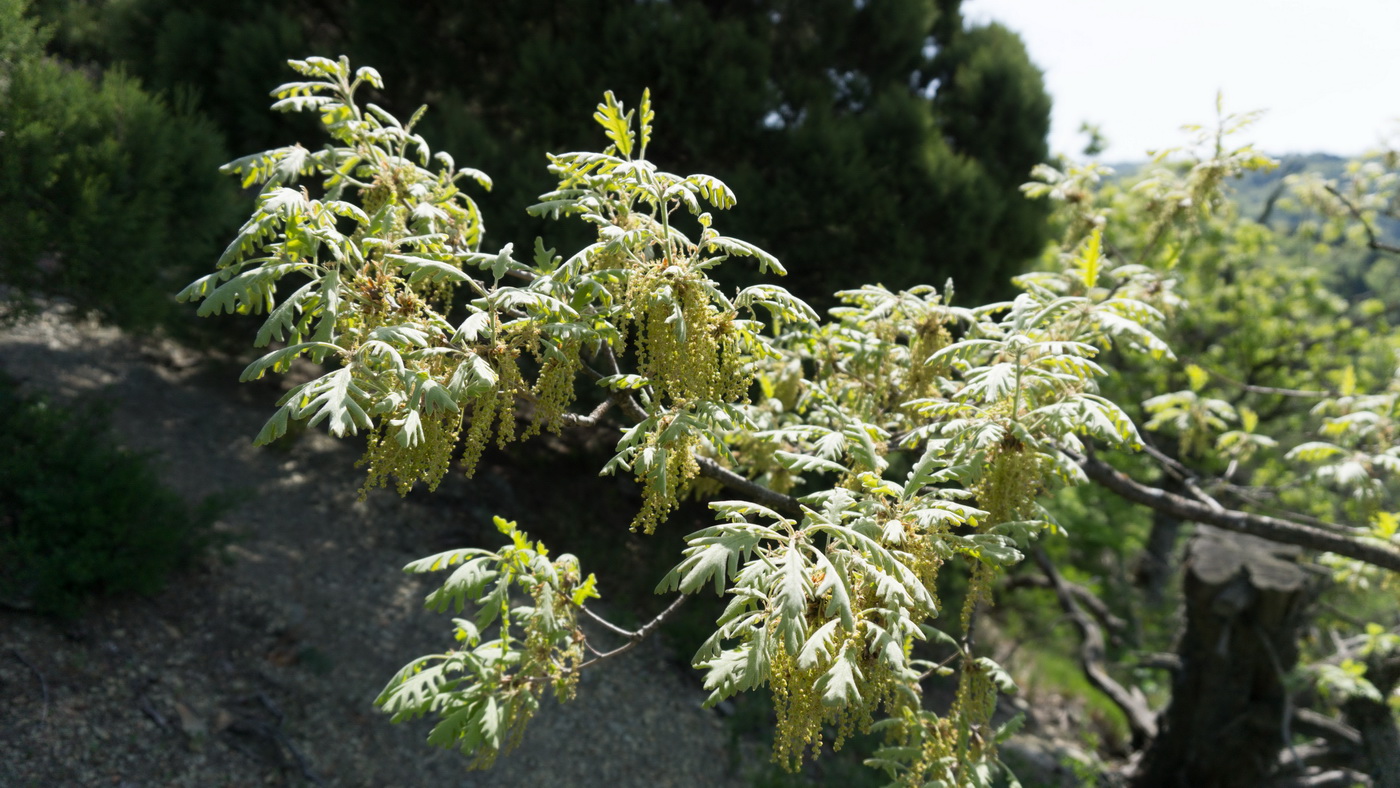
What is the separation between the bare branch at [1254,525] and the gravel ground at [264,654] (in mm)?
3400

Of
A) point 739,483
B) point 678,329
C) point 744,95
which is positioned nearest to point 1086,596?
point 744,95

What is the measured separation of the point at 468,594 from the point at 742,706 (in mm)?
4391

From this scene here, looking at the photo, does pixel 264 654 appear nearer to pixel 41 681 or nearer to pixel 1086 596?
pixel 41 681

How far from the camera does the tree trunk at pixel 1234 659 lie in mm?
4754

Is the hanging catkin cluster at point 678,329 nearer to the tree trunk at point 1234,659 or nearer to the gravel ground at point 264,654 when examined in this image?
the gravel ground at point 264,654

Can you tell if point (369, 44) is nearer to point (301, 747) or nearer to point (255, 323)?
point (255, 323)

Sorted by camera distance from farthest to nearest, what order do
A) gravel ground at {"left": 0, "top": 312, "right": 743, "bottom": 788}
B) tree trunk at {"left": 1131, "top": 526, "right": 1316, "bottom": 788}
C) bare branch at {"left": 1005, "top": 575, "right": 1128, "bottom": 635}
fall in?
bare branch at {"left": 1005, "top": 575, "right": 1128, "bottom": 635} < tree trunk at {"left": 1131, "top": 526, "right": 1316, "bottom": 788} < gravel ground at {"left": 0, "top": 312, "right": 743, "bottom": 788}

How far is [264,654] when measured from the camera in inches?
196

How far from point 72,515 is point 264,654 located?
4.50 ft

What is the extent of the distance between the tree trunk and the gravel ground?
10.1 feet

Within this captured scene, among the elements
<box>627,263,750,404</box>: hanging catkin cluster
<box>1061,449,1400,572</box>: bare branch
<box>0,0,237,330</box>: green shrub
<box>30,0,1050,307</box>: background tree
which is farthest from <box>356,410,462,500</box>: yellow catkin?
<box>0,0,237,330</box>: green shrub

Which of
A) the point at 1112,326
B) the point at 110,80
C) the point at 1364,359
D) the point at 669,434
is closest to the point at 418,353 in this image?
the point at 669,434

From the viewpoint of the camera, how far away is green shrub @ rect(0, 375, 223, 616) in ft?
14.4

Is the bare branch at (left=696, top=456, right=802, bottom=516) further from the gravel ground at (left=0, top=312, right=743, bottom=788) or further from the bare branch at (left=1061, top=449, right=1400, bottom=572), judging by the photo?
the gravel ground at (left=0, top=312, right=743, bottom=788)
